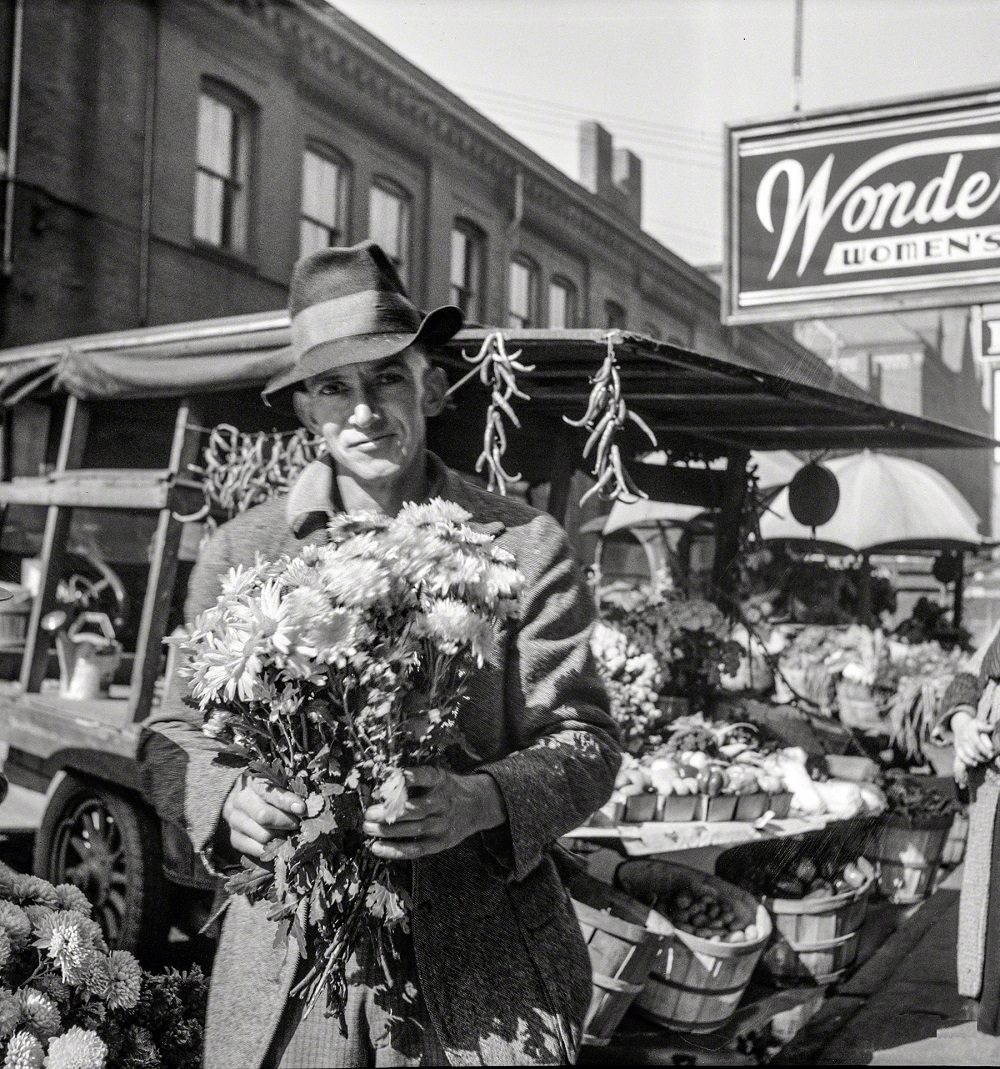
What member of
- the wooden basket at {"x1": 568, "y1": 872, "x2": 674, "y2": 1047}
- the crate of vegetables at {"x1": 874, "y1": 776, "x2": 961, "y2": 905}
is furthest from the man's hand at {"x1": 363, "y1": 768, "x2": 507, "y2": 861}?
the crate of vegetables at {"x1": 874, "y1": 776, "x2": 961, "y2": 905}

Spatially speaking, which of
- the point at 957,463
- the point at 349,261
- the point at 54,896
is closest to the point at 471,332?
the point at 349,261

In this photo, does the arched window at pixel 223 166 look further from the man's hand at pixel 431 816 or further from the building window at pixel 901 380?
the building window at pixel 901 380

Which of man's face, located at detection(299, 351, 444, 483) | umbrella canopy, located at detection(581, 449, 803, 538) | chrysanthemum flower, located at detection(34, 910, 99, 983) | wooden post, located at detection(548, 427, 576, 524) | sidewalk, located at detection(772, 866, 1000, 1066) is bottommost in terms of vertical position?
sidewalk, located at detection(772, 866, 1000, 1066)

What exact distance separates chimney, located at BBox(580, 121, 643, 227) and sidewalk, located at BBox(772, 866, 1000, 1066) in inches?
572

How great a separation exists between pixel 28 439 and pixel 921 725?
823 cm

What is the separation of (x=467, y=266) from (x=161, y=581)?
39.8ft

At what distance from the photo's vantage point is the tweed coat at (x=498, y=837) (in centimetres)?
160

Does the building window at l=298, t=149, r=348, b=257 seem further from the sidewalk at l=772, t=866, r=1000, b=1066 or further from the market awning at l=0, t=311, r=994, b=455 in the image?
the sidewalk at l=772, t=866, r=1000, b=1066

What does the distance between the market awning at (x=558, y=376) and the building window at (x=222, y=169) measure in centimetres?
668

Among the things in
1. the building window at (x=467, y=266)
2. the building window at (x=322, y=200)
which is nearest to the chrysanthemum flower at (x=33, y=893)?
the building window at (x=322, y=200)

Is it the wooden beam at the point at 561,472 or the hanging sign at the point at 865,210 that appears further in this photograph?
the wooden beam at the point at 561,472

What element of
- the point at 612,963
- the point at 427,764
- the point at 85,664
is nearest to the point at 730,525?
the point at 612,963

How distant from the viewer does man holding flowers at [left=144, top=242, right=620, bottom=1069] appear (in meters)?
1.57

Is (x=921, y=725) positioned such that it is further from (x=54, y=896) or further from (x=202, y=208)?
(x=202, y=208)
